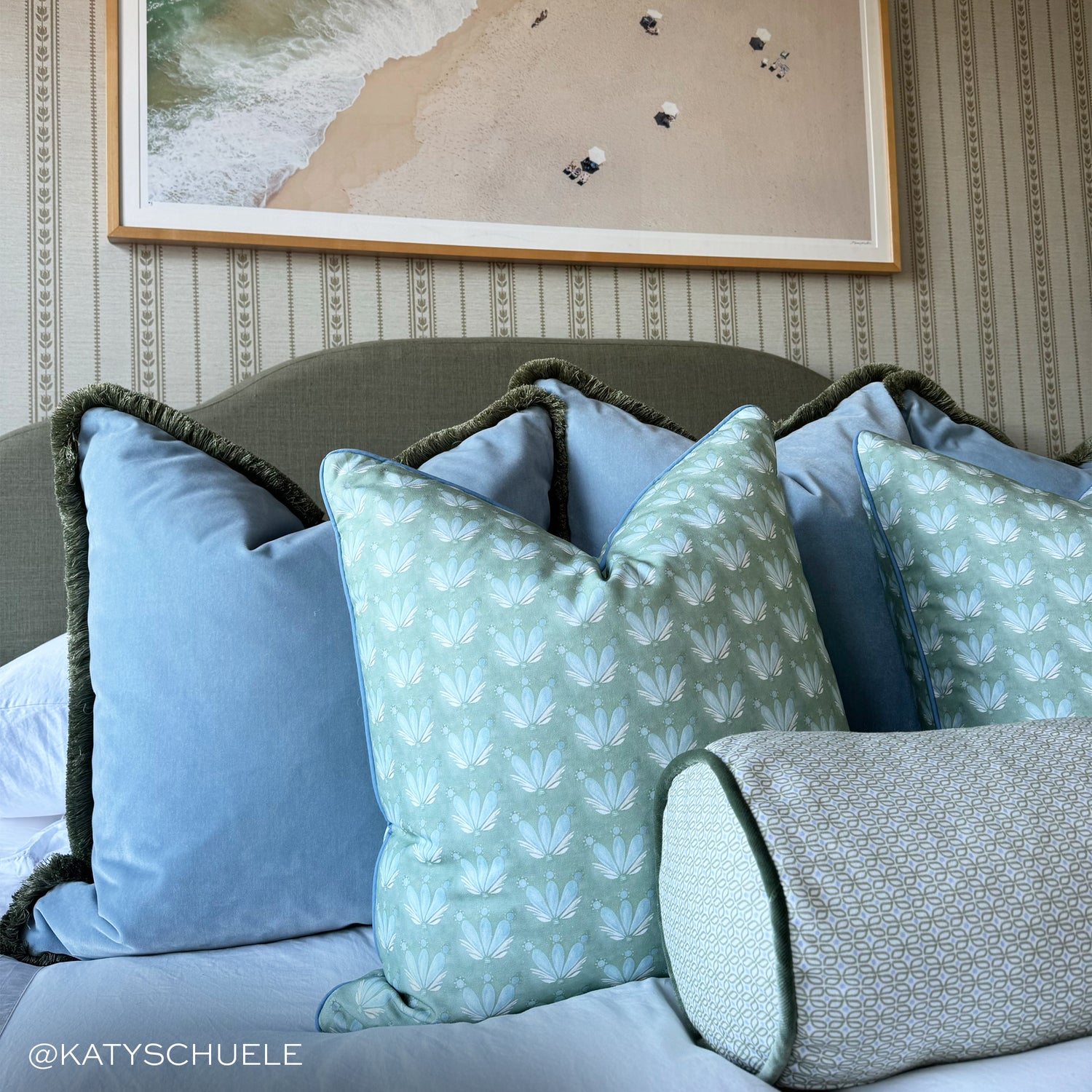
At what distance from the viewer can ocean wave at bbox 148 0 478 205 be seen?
1.45m

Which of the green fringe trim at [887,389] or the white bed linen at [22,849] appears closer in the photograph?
the white bed linen at [22,849]

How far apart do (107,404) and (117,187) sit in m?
0.67

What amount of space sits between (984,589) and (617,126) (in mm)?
1130

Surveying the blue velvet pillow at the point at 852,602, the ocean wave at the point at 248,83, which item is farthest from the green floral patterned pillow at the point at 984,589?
the ocean wave at the point at 248,83

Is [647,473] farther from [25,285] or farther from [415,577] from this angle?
[25,285]

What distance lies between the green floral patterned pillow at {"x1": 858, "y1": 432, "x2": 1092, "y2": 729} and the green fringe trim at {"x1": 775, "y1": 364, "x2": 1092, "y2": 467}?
1.07 feet

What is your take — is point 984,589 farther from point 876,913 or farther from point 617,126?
point 617,126

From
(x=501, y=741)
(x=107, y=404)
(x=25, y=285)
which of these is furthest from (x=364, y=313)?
(x=501, y=741)

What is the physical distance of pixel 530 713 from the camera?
0.65 m

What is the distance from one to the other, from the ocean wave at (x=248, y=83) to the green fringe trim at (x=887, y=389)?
885mm

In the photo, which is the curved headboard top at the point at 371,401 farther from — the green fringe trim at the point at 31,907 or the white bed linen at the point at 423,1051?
the white bed linen at the point at 423,1051

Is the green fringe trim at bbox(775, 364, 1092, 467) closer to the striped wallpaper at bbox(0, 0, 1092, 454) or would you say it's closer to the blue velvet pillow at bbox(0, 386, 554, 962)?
the striped wallpaper at bbox(0, 0, 1092, 454)

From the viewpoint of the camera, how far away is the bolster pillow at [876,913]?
1.62ft

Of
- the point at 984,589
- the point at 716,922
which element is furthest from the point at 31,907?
the point at 984,589
